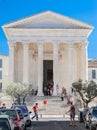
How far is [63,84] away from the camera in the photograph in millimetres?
66250

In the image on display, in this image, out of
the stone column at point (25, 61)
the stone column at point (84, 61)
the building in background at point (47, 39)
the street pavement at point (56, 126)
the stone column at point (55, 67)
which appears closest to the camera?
the street pavement at point (56, 126)

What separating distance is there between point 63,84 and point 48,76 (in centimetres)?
578

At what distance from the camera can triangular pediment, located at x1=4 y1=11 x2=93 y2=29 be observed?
61656 mm

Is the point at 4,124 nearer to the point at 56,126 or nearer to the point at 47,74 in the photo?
the point at 56,126

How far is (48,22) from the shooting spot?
62375mm

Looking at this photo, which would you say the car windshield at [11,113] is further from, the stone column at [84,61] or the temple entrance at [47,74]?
the temple entrance at [47,74]

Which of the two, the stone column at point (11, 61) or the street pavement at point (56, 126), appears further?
the stone column at point (11, 61)

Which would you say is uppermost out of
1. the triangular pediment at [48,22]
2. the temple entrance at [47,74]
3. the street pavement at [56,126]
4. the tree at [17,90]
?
the triangular pediment at [48,22]

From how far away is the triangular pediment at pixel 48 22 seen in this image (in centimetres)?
6166

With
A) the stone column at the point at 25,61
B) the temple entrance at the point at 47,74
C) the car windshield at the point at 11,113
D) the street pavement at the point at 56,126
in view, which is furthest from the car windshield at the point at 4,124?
the temple entrance at the point at 47,74

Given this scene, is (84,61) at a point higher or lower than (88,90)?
higher

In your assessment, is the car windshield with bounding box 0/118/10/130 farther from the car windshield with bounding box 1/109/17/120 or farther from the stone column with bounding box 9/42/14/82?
the stone column with bounding box 9/42/14/82

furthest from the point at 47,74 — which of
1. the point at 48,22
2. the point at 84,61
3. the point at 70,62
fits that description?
the point at 48,22

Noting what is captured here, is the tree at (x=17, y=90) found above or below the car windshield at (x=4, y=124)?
above
